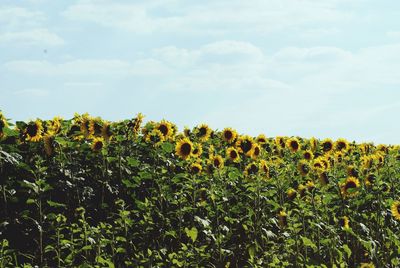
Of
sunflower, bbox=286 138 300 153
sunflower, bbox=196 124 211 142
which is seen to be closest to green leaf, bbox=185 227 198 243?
sunflower, bbox=196 124 211 142

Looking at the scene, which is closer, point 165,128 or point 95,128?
point 95,128

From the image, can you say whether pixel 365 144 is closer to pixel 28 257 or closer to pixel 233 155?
pixel 233 155

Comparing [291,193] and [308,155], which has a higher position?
[308,155]

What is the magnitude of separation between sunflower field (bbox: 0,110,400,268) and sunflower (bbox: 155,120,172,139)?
0.02 metres

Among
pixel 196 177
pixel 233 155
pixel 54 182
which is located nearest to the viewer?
pixel 54 182

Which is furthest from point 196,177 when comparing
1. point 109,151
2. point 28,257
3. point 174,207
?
point 28,257

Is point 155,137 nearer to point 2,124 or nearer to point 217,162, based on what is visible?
point 217,162

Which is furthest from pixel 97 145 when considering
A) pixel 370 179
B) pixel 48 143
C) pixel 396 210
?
pixel 396 210

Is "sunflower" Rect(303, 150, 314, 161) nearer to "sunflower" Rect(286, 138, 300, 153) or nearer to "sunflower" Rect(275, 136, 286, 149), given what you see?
"sunflower" Rect(286, 138, 300, 153)

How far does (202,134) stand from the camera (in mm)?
11711

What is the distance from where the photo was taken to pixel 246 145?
1116 cm

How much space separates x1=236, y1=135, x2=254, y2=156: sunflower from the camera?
11109 millimetres

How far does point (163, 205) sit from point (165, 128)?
57.0 inches

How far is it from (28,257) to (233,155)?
13.2ft
